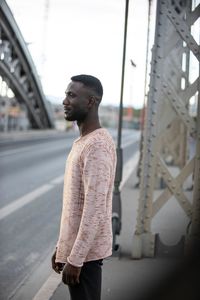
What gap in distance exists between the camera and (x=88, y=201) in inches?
108

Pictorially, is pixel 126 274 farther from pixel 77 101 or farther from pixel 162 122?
pixel 77 101

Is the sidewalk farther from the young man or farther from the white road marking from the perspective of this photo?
the white road marking

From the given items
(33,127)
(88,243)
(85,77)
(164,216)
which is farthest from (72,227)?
(33,127)

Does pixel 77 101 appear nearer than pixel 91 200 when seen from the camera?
No

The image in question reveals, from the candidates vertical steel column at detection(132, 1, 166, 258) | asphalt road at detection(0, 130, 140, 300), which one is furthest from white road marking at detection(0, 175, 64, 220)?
vertical steel column at detection(132, 1, 166, 258)

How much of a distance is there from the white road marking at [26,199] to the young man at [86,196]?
5.77 metres

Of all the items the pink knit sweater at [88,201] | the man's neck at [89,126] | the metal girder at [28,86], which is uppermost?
the metal girder at [28,86]

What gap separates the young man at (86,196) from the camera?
9.05ft

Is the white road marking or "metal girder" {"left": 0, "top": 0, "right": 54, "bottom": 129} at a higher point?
"metal girder" {"left": 0, "top": 0, "right": 54, "bottom": 129}

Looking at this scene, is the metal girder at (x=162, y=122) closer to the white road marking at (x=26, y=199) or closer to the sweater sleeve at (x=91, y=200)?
the sweater sleeve at (x=91, y=200)

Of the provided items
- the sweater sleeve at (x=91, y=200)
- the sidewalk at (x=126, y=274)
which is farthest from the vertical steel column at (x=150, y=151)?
the sweater sleeve at (x=91, y=200)

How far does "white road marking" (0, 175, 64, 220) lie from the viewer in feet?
30.0

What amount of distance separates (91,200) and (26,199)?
814 cm

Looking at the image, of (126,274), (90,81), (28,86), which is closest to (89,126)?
(90,81)
